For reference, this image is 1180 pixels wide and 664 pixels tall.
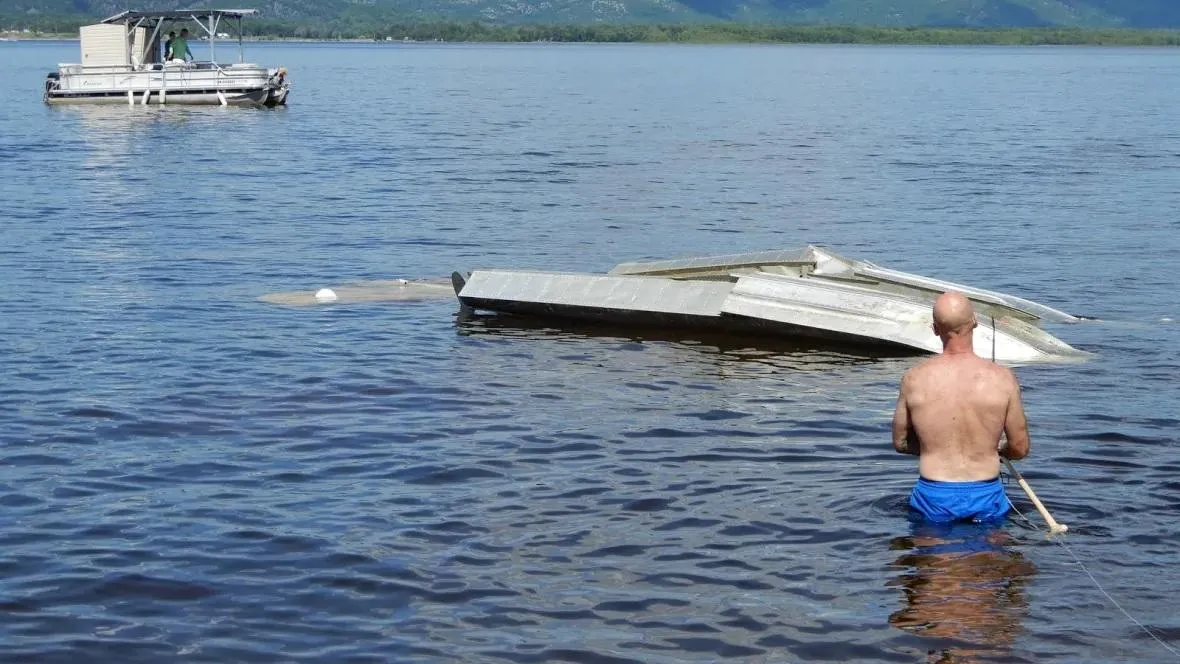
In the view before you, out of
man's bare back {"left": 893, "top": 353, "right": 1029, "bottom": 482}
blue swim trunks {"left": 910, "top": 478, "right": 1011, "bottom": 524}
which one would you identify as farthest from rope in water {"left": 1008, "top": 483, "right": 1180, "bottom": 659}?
man's bare back {"left": 893, "top": 353, "right": 1029, "bottom": 482}

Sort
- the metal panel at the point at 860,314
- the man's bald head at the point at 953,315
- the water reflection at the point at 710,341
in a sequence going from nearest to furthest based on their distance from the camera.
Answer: the man's bald head at the point at 953,315 < the metal panel at the point at 860,314 < the water reflection at the point at 710,341

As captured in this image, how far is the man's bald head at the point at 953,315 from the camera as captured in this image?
30.5 ft

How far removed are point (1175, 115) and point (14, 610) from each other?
213 feet

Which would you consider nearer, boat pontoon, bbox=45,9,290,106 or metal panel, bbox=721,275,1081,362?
metal panel, bbox=721,275,1081,362

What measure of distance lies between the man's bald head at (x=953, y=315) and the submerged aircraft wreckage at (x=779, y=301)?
6674 mm

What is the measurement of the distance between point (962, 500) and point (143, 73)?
5658 cm

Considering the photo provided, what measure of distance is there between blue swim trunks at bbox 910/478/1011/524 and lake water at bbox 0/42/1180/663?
215 millimetres

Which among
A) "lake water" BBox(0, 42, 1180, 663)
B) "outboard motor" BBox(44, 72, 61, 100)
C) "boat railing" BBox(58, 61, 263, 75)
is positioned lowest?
"lake water" BBox(0, 42, 1180, 663)

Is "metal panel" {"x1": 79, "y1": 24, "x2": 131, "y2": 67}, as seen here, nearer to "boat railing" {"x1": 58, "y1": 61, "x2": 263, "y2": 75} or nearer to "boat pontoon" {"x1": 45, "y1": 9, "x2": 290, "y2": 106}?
"boat pontoon" {"x1": 45, "y1": 9, "x2": 290, "y2": 106}

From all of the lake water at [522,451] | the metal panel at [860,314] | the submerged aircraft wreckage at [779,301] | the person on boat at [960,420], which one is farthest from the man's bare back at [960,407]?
the metal panel at [860,314]

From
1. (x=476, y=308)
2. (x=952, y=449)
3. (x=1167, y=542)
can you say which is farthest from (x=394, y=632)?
(x=476, y=308)

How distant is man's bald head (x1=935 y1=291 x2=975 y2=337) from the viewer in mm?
9289

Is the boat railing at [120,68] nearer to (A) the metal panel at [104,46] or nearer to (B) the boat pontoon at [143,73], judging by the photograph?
(B) the boat pontoon at [143,73]

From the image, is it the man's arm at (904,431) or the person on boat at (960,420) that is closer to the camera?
the person on boat at (960,420)
